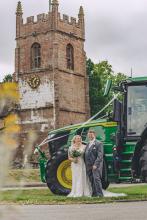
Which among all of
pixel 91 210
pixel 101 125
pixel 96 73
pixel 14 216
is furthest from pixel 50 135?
pixel 96 73

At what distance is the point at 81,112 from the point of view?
200 ft

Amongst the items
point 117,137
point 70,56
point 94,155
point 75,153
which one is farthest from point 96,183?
point 70,56

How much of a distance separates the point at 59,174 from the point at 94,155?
1.32m

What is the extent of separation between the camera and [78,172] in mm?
13711

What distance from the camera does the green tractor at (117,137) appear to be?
13141mm

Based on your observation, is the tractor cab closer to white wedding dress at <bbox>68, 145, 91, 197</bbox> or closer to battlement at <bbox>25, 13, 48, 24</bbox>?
white wedding dress at <bbox>68, 145, 91, 197</bbox>

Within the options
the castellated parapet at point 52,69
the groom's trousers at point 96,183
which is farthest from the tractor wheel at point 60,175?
the castellated parapet at point 52,69

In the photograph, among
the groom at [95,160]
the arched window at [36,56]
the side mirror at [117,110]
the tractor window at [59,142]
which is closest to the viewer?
the side mirror at [117,110]

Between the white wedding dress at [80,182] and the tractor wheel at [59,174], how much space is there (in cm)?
57

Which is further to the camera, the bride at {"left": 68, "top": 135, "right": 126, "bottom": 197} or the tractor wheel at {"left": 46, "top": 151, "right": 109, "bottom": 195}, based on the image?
the tractor wheel at {"left": 46, "top": 151, "right": 109, "bottom": 195}

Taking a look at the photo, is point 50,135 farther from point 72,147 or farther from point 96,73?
point 96,73

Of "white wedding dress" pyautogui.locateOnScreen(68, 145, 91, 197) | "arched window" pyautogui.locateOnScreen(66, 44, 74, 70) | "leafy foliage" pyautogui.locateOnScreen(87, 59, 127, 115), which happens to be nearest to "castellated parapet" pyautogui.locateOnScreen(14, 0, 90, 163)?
"arched window" pyautogui.locateOnScreen(66, 44, 74, 70)

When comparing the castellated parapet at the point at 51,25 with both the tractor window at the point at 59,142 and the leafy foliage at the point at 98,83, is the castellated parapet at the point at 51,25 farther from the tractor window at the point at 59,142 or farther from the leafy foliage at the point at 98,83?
the tractor window at the point at 59,142

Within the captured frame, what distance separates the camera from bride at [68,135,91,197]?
1349cm
